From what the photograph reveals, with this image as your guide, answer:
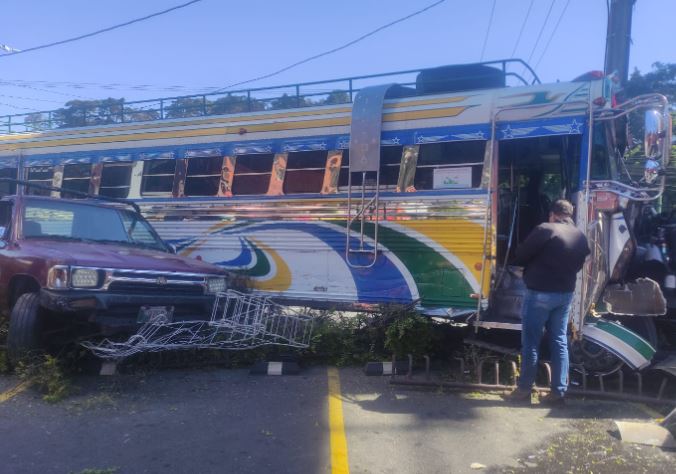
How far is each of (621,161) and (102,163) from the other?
7.29m

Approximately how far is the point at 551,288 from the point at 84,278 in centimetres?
434

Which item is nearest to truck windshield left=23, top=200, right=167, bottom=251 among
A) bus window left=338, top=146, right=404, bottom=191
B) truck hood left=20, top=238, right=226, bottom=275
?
truck hood left=20, top=238, right=226, bottom=275

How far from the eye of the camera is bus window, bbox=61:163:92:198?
8883 mm

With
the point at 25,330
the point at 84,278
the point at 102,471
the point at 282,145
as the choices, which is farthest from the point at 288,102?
the point at 102,471

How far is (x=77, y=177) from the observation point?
353 inches

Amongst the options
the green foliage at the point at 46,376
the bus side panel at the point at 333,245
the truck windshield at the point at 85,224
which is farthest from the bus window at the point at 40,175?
the green foliage at the point at 46,376

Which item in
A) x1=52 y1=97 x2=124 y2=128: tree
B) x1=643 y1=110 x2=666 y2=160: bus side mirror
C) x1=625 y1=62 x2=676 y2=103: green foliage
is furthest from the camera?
x1=625 y1=62 x2=676 y2=103: green foliage

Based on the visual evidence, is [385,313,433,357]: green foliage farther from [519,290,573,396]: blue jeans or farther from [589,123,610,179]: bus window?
Result: [589,123,610,179]: bus window

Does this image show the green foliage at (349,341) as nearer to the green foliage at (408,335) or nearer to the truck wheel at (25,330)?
the green foliage at (408,335)

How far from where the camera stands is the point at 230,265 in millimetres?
7824

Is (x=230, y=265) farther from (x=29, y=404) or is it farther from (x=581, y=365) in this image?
(x=581, y=365)

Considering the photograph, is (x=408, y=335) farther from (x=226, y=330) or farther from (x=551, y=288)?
(x=226, y=330)

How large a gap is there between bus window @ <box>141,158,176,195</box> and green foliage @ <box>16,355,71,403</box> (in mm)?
3418

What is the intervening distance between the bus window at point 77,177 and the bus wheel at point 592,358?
23.9ft
